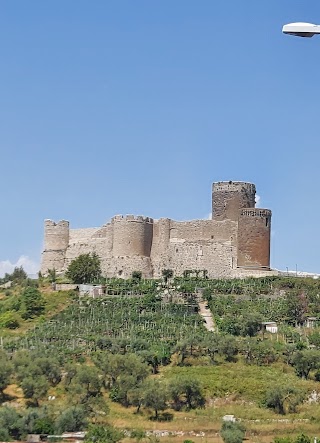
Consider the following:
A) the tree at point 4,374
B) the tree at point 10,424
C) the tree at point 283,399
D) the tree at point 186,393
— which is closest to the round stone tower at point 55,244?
the tree at point 4,374

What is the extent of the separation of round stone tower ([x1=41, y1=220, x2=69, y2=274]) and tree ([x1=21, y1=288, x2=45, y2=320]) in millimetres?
6043

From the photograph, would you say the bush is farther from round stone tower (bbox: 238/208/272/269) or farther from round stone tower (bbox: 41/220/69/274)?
round stone tower (bbox: 238/208/272/269)

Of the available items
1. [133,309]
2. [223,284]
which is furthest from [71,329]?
[223,284]

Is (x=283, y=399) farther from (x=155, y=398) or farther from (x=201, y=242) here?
(x=201, y=242)

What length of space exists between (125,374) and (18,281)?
23420mm

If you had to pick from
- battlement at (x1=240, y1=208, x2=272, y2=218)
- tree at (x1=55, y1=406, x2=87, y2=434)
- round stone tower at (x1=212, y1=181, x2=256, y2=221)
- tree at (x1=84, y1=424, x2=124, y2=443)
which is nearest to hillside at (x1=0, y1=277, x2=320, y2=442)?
tree at (x1=55, y1=406, x2=87, y2=434)

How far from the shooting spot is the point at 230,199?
5075 centimetres

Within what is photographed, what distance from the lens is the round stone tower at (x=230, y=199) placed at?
50656 millimetres

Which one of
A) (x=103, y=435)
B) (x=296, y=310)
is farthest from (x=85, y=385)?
(x=296, y=310)

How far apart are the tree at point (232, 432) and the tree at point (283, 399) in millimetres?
3502

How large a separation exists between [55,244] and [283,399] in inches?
978

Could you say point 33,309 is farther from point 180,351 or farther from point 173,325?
point 180,351

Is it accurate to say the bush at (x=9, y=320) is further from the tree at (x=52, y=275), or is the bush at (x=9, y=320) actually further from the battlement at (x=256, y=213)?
the battlement at (x=256, y=213)

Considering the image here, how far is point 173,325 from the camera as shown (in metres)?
42.3
